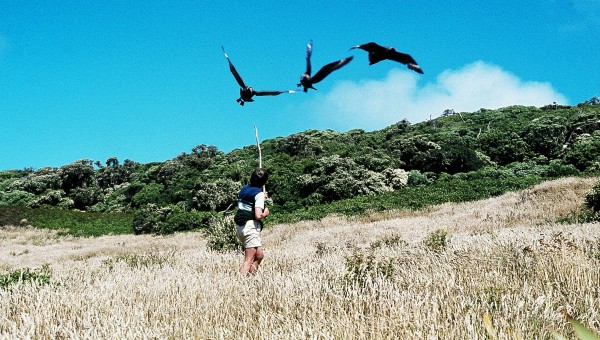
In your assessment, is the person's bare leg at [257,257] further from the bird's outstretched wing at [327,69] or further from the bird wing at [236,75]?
the bird's outstretched wing at [327,69]

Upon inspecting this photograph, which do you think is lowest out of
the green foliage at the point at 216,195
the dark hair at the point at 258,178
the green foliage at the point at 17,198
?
the dark hair at the point at 258,178

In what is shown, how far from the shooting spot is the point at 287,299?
3.29m

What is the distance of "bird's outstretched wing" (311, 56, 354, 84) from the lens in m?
0.64

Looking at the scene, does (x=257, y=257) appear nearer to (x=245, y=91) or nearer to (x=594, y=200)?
(x=245, y=91)

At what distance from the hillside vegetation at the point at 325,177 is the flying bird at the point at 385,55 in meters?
19.9

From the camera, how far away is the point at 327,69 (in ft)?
2.24

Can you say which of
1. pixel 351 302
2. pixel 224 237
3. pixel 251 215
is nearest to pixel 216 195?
pixel 224 237

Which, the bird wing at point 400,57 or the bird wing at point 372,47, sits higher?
the bird wing at point 372,47

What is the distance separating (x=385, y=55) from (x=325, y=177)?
30831 millimetres

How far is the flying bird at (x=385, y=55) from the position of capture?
643mm

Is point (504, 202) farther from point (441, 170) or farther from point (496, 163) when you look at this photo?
point (496, 163)

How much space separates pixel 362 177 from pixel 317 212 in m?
7.95

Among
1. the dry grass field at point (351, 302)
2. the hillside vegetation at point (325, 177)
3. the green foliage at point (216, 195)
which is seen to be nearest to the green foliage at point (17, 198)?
the hillside vegetation at point (325, 177)

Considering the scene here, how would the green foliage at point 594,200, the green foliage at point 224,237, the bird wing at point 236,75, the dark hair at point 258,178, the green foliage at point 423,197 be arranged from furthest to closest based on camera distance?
1. the green foliage at point 423,197
2. the green foliage at point 594,200
3. the green foliage at point 224,237
4. the dark hair at point 258,178
5. the bird wing at point 236,75
